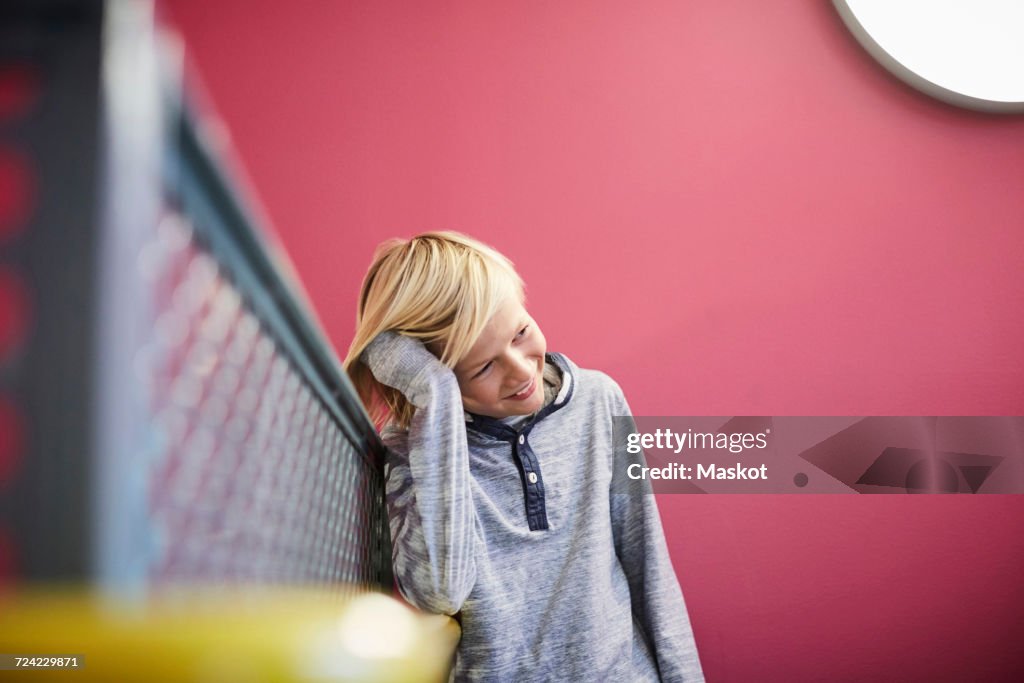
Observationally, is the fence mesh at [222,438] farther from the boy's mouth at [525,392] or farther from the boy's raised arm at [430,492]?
the boy's mouth at [525,392]

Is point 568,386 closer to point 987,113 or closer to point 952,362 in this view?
point 952,362

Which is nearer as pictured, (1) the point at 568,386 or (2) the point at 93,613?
(2) the point at 93,613

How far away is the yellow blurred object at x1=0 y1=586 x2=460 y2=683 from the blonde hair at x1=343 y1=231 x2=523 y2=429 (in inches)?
26.7

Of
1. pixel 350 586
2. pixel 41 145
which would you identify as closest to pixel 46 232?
pixel 41 145

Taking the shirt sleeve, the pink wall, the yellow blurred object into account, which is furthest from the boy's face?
the yellow blurred object

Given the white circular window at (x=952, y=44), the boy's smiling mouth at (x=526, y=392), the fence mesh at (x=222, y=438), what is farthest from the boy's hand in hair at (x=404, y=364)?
the white circular window at (x=952, y=44)

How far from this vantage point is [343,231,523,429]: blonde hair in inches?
43.4

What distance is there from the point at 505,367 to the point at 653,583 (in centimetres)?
42

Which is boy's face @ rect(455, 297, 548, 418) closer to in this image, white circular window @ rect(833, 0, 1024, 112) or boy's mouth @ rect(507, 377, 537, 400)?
boy's mouth @ rect(507, 377, 537, 400)

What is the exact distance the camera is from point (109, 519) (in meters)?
0.27

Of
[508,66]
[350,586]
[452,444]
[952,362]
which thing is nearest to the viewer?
[350,586]

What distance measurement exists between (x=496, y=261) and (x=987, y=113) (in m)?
1.00

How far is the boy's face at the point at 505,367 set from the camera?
1.11m

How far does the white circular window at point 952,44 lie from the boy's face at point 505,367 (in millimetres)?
900
